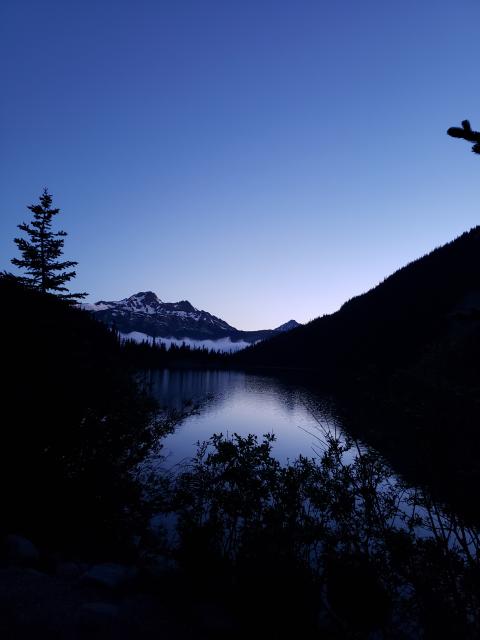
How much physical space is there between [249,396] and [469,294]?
85.1m

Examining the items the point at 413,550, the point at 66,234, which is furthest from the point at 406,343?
the point at 413,550

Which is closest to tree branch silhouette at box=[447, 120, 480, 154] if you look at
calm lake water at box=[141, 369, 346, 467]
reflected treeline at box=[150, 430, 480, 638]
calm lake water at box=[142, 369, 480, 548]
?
reflected treeline at box=[150, 430, 480, 638]

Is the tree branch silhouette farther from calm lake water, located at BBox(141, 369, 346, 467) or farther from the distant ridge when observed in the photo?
the distant ridge

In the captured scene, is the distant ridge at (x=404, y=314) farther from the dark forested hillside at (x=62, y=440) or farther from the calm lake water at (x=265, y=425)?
the dark forested hillside at (x=62, y=440)

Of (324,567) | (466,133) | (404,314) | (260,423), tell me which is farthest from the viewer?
(404,314)

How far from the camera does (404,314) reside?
125250 millimetres

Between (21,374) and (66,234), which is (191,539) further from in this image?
(66,234)

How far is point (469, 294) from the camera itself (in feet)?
373

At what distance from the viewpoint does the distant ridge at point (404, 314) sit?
10544 cm

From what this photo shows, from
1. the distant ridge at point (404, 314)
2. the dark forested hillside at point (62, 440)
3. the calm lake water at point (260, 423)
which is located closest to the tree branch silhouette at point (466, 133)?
the dark forested hillside at point (62, 440)

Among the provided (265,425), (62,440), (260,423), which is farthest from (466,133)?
(260,423)

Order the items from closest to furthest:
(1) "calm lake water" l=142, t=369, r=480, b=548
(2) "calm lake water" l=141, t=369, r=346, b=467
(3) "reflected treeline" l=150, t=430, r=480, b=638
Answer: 1. (3) "reflected treeline" l=150, t=430, r=480, b=638
2. (1) "calm lake water" l=142, t=369, r=480, b=548
3. (2) "calm lake water" l=141, t=369, r=346, b=467

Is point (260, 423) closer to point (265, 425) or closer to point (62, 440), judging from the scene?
point (265, 425)

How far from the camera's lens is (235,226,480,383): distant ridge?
105 metres
